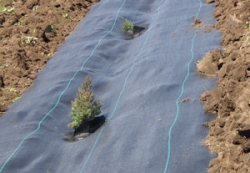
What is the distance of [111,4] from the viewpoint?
11359mm

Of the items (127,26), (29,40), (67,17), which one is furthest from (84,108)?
(67,17)

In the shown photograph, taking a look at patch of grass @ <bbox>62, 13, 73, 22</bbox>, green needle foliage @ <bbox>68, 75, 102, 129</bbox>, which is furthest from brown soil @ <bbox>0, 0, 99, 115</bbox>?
green needle foliage @ <bbox>68, 75, 102, 129</bbox>

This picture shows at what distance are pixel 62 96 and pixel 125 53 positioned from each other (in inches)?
76.1

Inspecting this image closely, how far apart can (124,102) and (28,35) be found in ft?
11.7

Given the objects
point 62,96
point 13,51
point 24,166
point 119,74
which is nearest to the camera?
point 24,166

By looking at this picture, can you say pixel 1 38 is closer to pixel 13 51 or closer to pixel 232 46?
pixel 13 51

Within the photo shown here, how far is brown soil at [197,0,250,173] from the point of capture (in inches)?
211

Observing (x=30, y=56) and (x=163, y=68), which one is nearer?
(x=163, y=68)

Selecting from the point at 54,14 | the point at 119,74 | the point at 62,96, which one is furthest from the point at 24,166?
the point at 54,14

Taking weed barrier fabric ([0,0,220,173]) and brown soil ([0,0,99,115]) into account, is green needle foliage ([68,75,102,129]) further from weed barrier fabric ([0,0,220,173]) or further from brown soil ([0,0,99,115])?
brown soil ([0,0,99,115])

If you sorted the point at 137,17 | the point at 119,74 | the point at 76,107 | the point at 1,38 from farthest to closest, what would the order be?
the point at 137,17
the point at 1,38
the point at 119,74
the point at 76,107

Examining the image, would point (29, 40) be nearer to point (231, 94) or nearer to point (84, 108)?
point (84, 108)

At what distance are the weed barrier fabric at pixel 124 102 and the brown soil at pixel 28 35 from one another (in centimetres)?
22

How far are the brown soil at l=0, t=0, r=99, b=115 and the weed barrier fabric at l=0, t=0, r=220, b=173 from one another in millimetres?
219
